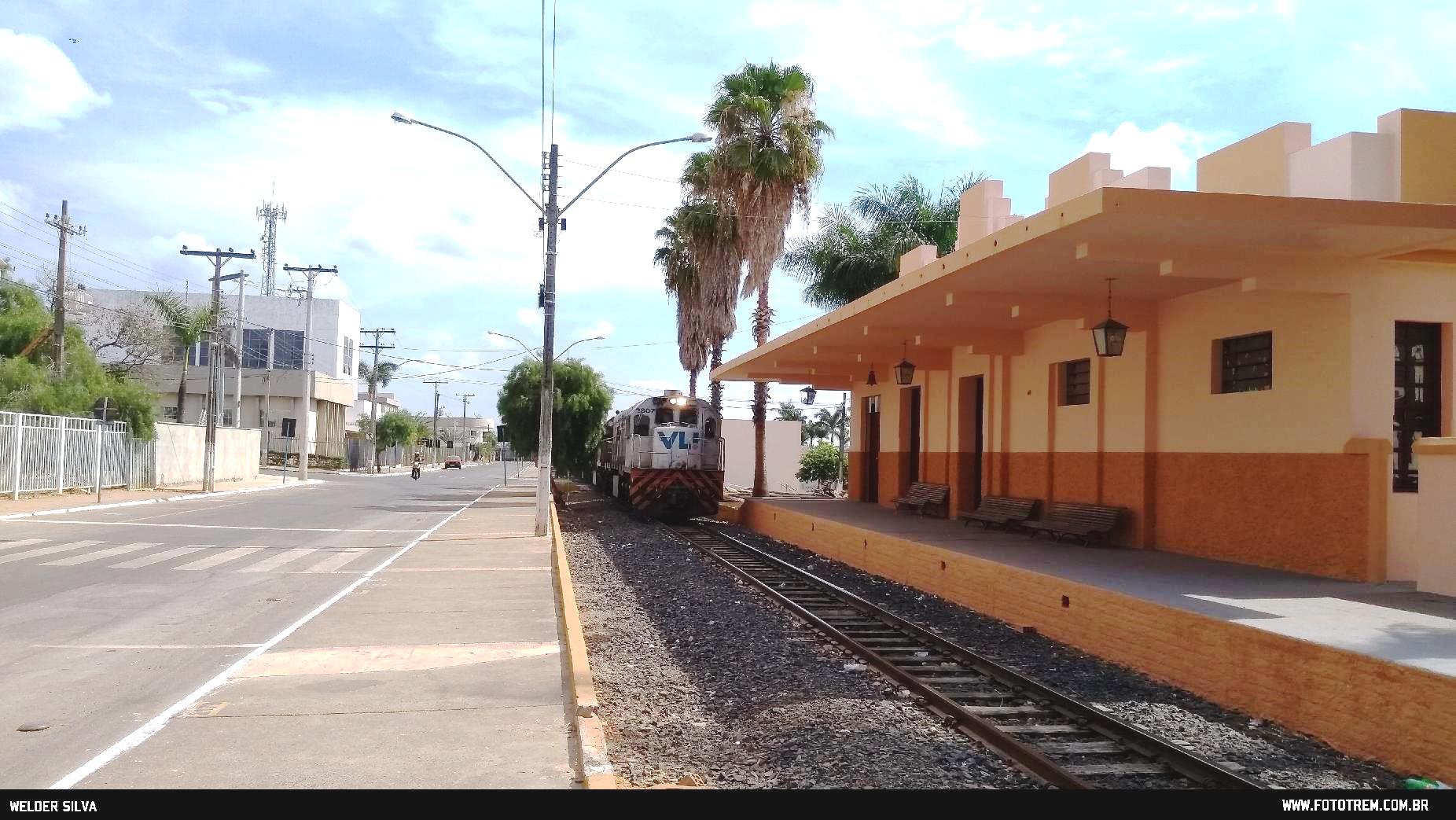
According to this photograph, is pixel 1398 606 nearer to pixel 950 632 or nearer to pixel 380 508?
pixel 950 632

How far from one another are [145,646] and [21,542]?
10956 mm

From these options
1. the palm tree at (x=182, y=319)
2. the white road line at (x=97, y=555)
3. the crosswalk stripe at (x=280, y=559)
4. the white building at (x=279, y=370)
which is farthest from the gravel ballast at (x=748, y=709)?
the white building at (x=279, y=370)

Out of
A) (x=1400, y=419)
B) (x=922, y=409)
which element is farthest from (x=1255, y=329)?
(x=922, y=409)

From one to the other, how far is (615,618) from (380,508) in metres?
21.6

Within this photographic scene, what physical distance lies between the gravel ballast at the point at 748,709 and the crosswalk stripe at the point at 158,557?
677 centimetres

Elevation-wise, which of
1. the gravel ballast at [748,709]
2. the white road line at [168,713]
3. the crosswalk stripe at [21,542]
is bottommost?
the gravel ballast at [748,709]

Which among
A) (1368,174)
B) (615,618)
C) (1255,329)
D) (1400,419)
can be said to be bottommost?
(615,618)

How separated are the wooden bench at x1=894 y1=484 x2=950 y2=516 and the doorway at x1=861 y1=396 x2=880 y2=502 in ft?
14.5

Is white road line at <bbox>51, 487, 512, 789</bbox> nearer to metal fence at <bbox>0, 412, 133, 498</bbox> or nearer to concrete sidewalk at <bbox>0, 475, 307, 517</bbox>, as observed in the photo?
concrete sidewalk at <bbox>0, 475, 307, 517</bbox>

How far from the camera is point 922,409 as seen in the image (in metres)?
24.2

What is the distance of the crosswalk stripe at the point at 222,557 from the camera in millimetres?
15914

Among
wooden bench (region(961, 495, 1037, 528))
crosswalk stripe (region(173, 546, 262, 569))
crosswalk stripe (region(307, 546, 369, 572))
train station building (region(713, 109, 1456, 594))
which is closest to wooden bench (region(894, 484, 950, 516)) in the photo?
wooden bench (region(961, 495, 1037, 528))

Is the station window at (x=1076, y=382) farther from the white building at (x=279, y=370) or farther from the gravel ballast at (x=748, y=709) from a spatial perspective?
the white building at (x=279, y=370)
